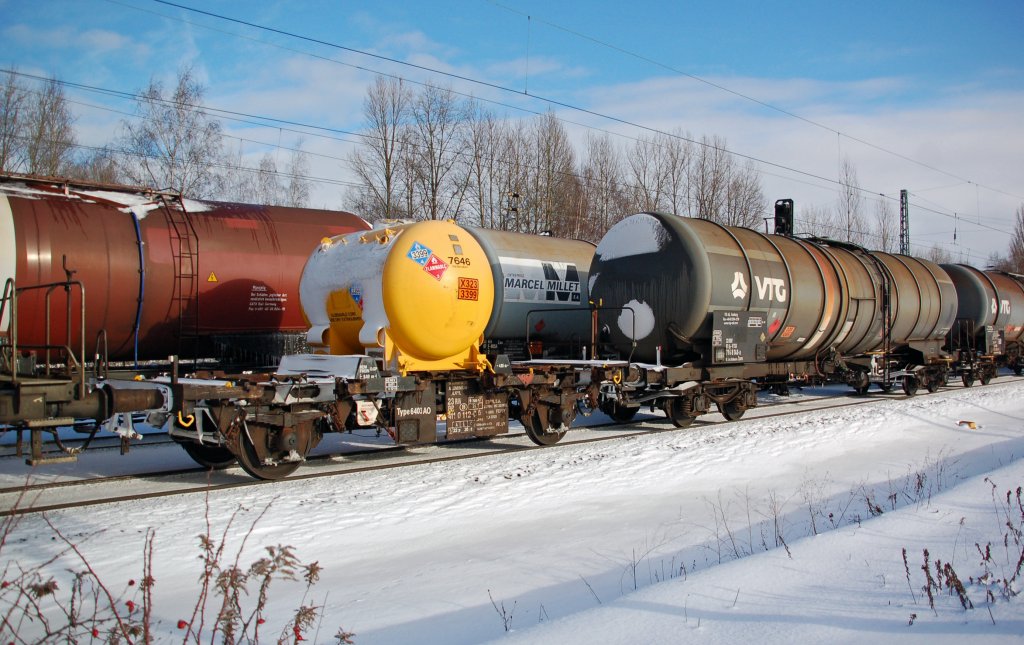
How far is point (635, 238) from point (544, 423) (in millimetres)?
3813

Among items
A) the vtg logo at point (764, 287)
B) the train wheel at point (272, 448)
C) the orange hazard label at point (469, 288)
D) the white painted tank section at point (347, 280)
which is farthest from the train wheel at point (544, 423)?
the vtg logo at point (764, 287)

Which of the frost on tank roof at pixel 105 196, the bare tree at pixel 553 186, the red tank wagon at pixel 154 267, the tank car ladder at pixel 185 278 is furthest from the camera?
the bare tree at pixel 553 186

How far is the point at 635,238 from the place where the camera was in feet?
42.3

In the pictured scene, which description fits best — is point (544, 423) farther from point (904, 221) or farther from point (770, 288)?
point (904, 221)

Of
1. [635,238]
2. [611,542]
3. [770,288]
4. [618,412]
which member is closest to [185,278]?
[635,238]

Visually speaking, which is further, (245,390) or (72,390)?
(245,390)

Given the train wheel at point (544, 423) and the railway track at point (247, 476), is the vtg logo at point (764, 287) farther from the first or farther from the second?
the train wheel at point (544, 423)

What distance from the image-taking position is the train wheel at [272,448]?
8664 millimetres

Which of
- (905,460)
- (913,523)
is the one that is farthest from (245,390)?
(905,460)

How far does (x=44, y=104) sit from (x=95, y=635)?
37208mm

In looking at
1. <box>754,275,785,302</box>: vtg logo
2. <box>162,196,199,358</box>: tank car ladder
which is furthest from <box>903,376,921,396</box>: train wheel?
<box>162,196,199,358</box>: tank car ladder

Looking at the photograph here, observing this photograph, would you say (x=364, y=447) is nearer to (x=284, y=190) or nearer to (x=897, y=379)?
(x=897, y=379)

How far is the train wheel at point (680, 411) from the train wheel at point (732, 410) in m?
0.94

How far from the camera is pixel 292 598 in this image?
17.2 feet
